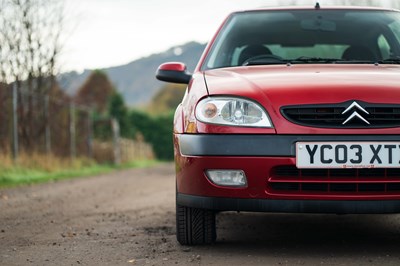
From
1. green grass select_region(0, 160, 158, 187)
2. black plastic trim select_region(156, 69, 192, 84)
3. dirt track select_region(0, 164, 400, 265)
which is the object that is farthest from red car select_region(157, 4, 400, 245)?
green grass select_region(0, 160, 158, 187)

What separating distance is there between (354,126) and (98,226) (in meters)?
2.53

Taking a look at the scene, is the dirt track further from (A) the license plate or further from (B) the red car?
(A) the license plate

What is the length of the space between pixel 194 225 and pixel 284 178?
0.72 m

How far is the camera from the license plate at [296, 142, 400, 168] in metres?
3.64

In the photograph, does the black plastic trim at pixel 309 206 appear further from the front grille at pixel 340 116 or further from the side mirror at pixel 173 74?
the side mirror at pixel 173 74

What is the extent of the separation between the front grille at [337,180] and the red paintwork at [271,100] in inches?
1.0

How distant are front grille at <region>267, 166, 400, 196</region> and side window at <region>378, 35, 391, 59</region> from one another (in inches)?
77.7

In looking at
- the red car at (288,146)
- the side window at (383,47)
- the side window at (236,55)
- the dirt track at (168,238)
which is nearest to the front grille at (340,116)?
the red car at (288,146)

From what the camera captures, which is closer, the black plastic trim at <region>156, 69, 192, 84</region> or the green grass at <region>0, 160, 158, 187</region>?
the black plastic trim at <region>156, 69, 192, 84</region>

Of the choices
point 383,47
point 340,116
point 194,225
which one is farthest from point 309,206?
point 383,47

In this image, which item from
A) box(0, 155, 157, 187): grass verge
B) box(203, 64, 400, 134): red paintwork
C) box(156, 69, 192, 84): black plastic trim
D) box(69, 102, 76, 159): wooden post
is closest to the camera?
box(203, 64, 400, 134): red paintwork

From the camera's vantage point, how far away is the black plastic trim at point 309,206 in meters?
3.70

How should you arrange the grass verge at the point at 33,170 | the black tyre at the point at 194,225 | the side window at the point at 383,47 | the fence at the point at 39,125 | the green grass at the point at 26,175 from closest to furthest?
the black tyre at the point at 194,225 < the side window at the point at 383,47 < the green grass at the point at 26,175 < the grass verge at the point at 33,170 < the fence at the point at 39,125

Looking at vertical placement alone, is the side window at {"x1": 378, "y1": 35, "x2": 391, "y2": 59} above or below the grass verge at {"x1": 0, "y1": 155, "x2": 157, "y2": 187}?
above
